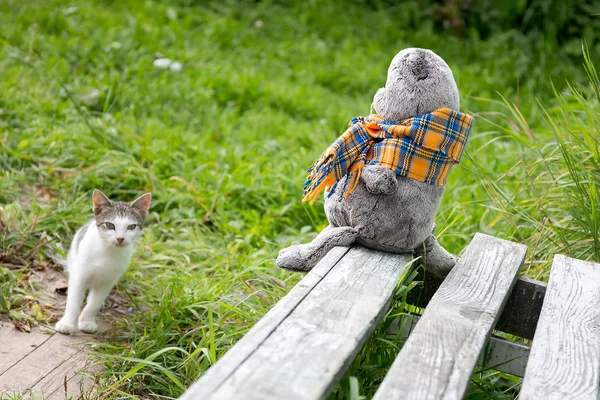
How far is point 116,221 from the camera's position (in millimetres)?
3004

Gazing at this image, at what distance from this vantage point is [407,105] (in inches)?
93.4

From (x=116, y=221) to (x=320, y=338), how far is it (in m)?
1.53

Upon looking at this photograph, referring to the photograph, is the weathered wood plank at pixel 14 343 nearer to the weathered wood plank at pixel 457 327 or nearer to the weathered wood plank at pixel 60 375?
the weathered wood plank at pixel 60 375

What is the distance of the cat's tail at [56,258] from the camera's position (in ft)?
11.6

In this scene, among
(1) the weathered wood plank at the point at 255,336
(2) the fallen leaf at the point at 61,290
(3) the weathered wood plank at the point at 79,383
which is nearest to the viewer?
(1) the weathered wood plank at the point at 255,336

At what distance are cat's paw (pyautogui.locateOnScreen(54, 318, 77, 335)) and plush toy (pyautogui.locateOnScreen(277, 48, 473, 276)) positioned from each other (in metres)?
1.14

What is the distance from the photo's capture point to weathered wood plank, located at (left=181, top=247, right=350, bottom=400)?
150 centimetres

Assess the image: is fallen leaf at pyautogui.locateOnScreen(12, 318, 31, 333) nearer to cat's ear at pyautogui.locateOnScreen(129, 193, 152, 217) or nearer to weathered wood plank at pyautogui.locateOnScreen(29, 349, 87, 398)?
weathered wood plank at pyautogui.locateOnScreen(29, 349, 87, 398)

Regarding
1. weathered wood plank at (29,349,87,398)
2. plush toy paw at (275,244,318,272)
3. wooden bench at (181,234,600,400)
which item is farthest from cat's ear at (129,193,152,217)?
wooden bench at (181,234,600,400)

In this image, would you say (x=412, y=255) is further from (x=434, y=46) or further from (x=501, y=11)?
(x=501, y=11)

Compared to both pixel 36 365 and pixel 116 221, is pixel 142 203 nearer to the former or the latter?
pixel 116 221

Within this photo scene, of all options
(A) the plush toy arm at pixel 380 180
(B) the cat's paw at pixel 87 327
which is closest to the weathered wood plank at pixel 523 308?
(A) the plush toy arm at pixel 380 180

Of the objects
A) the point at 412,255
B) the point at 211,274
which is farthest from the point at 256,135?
the point at 412,255

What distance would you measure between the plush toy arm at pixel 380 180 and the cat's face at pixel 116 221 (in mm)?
1209
